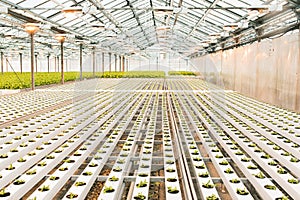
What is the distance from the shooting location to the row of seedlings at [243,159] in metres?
2.78

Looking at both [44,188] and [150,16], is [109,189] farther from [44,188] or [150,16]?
[150,16]

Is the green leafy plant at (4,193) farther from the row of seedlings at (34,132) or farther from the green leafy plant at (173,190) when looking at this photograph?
the green leafy plant at (173,190)

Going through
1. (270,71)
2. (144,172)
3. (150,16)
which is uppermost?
(150,16)

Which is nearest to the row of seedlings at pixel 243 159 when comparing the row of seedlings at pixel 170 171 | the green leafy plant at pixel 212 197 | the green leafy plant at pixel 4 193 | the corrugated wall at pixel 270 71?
the green leafy plant at pixel 212 197

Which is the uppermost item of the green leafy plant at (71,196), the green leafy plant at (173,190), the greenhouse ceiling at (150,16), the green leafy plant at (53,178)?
the greenhouse ceiling at (150,16)

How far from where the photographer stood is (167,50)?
36969 millimetres

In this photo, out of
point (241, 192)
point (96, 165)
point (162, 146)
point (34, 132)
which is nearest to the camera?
point (241, 192)

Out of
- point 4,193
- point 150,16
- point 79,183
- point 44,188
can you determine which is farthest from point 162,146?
point 150,16

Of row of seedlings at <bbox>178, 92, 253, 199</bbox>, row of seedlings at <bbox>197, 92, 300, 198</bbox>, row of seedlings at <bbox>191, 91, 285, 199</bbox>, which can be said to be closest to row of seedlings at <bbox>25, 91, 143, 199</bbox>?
row of seedlings at <bbox>178, 92, 253, 199</bbox>

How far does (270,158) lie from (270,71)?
710cm

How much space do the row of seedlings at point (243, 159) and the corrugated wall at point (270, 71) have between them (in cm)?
297

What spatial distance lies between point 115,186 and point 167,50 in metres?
34.7

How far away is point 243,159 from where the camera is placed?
3631 millimetres

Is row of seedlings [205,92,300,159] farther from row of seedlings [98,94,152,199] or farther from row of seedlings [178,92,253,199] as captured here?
row of seedlings [98,94,152,199]
